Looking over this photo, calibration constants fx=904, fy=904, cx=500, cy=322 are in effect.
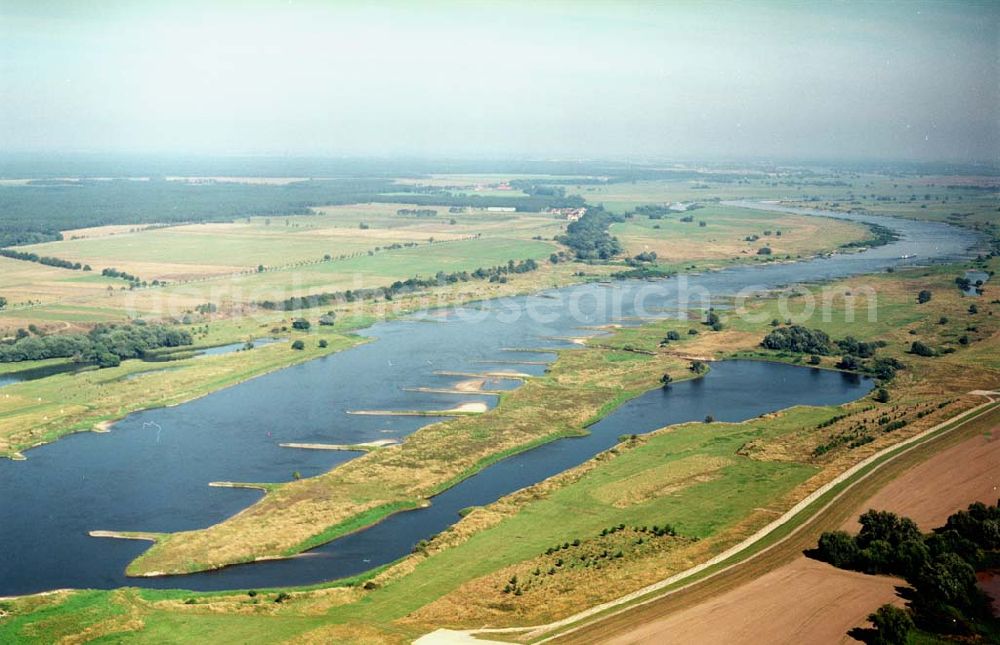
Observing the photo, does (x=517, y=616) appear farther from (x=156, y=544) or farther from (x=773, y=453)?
(x=773, y=453)

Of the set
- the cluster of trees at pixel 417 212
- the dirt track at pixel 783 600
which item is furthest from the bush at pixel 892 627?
the cluster of trees at pixel 417 212

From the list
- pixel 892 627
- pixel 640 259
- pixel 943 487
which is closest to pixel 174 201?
pixel 640 259

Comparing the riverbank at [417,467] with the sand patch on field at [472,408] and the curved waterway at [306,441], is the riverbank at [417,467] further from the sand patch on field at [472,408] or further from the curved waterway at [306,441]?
the sand patch on field at [472,408]

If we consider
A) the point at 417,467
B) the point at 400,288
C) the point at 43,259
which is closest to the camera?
the point at 417,467

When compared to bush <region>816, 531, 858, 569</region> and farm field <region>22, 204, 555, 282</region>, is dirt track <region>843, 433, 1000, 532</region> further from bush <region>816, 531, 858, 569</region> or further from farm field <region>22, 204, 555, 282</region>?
farm field <region>22, 204, 555, 282</region>

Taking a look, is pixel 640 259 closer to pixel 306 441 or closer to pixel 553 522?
pixel 306 441
